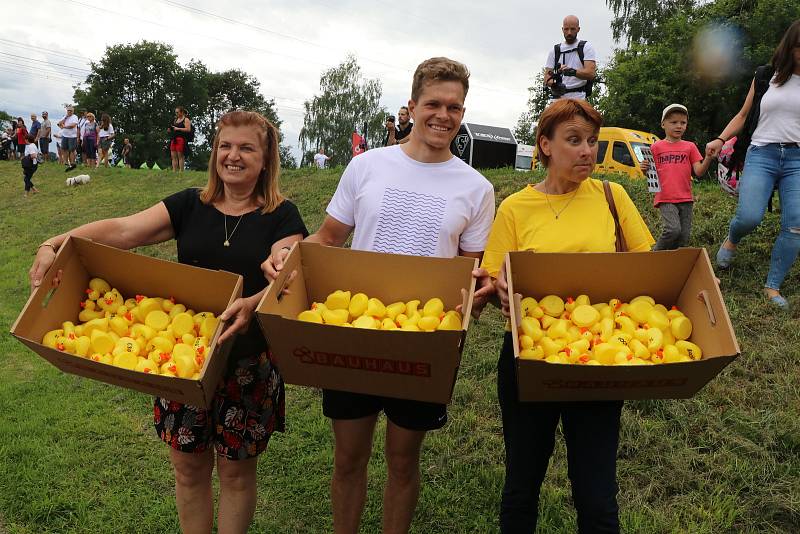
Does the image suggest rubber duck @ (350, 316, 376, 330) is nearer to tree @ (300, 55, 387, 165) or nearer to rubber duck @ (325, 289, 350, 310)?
rubber duck @ (325, 289, 350, 310)

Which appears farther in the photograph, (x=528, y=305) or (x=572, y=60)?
(x=572, y=60)

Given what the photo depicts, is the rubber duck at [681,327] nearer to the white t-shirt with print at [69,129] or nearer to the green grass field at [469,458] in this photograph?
the green grass field at [469,458]

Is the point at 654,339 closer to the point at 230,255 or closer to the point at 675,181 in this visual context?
the point at 230,255

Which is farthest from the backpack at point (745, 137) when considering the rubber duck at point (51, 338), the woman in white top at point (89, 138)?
the woman in white top at point (89, 138)

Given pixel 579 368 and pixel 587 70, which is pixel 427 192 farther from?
pixel 587 70

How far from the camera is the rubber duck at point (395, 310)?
6.48 feet

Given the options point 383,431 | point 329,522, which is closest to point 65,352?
point 329,522

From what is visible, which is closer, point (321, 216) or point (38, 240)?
point (321, 216)

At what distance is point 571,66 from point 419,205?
5.36 meters

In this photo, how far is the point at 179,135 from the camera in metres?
15.4

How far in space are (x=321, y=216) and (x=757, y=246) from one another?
586cm

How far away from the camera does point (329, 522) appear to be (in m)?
3.06

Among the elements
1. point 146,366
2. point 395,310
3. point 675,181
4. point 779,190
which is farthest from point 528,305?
point 675,181

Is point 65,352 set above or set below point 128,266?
below
